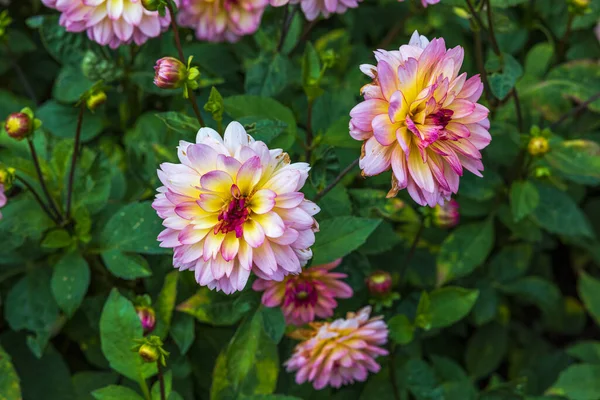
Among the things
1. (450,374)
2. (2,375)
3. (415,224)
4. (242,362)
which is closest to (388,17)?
(415,224)

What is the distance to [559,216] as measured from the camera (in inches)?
68.7

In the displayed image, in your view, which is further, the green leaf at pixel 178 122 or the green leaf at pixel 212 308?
the green leaf at pixel 212 308

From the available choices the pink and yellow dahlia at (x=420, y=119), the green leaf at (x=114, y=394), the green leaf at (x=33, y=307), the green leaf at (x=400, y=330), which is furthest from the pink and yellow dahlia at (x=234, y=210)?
the green leaf at (x=33, y=307)

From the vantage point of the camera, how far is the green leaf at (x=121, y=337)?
137 cm

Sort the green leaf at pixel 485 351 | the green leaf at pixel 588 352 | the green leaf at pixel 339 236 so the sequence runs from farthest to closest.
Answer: the green leaf at pixel 485 351 → the green leaf at pixel 588 352 → the green leaf at pixel 339 236

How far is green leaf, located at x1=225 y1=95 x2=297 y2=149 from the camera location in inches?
55.7

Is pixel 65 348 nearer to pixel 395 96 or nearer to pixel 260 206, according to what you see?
pixel 260 206

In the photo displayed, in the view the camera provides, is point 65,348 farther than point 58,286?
Yes

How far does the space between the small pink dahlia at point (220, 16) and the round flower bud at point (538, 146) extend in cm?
73

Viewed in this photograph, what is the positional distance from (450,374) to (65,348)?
3.53 feet

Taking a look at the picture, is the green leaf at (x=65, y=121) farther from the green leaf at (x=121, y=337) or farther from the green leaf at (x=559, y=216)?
the green leaf at (x=559, y=216)

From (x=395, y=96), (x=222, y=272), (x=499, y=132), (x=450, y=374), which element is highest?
(x=395, y=96)

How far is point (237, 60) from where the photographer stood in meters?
1.93

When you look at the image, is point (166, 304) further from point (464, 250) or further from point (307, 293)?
point (464, 250)
